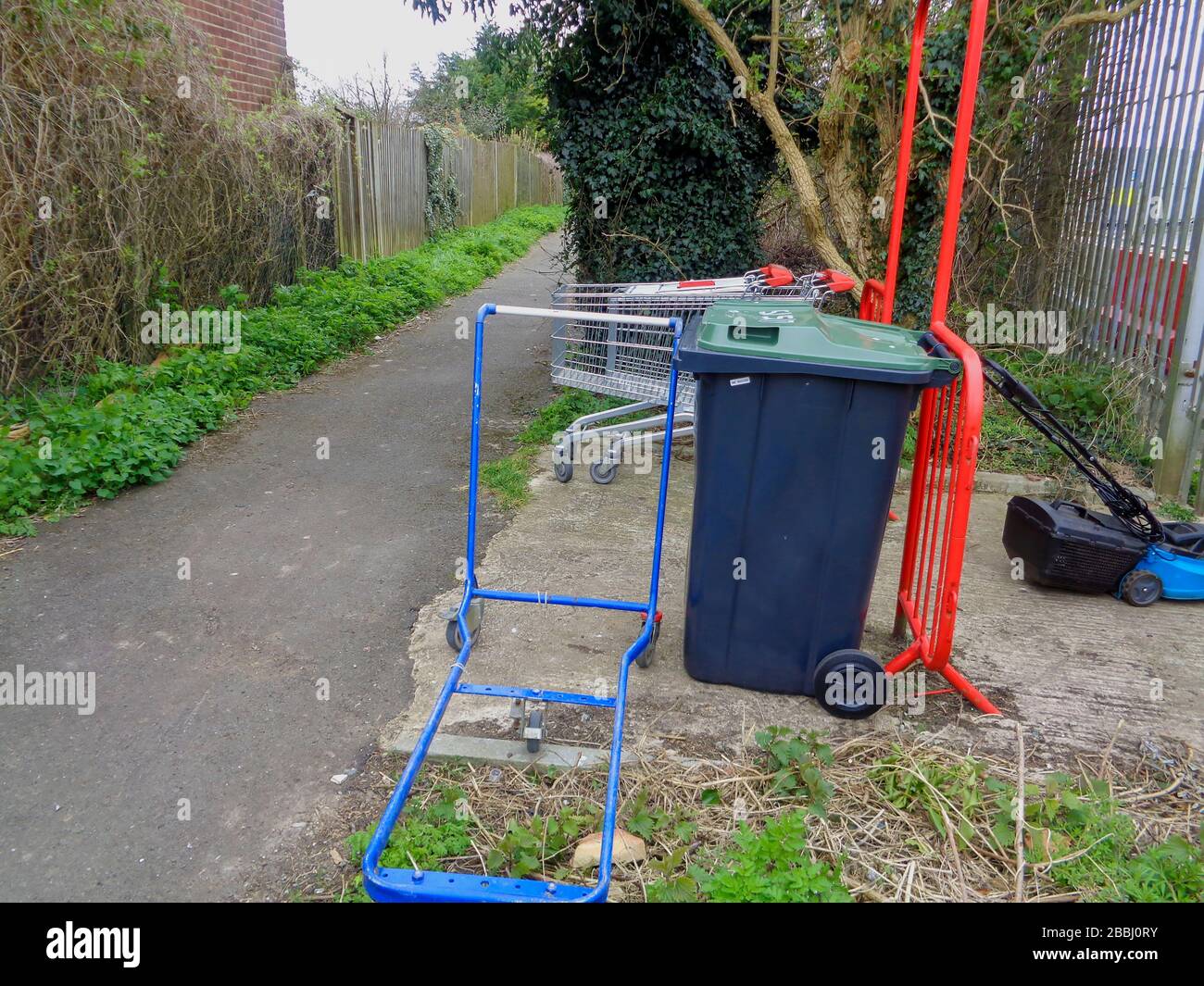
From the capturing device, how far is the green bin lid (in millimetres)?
3119

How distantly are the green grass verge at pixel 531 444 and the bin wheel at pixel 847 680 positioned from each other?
8.49 feet

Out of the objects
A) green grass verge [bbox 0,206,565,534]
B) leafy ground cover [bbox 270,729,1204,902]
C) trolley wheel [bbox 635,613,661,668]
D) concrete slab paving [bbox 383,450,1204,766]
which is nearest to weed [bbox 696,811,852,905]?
leafy ground cover [bbox 270,729,1204,902]

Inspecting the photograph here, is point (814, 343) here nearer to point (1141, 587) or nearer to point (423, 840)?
point (423, 840)

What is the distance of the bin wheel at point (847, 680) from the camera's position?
3371 mm

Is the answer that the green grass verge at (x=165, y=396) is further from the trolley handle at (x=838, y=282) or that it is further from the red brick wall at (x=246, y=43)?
the trolley handle at (x=838, y=282)

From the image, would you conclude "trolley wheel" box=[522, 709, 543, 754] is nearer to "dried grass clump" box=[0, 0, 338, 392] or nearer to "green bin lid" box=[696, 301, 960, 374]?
"green bin lid" box=[696, 301, 960, 374]

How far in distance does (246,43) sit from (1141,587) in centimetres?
1002

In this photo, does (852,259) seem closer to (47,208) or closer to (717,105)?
(717,105)

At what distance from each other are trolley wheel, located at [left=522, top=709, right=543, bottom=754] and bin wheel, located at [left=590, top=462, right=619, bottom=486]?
289 cm

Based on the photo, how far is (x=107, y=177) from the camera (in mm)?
6414

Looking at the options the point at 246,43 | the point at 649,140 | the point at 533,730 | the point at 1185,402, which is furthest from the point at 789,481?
the point at 246,43

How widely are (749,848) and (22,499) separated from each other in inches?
181

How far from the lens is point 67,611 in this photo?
13.6ft
